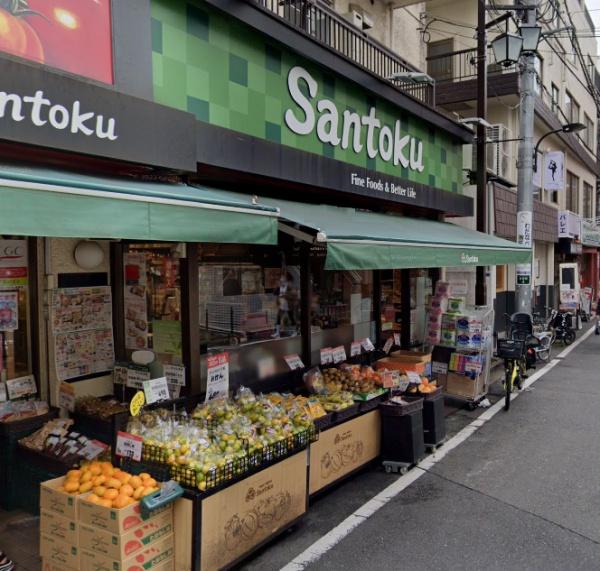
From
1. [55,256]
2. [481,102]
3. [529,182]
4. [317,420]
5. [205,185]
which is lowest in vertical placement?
[317,420]

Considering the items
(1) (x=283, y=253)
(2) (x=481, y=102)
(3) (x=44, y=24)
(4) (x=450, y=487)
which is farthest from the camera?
(2) (x=481, y=102)

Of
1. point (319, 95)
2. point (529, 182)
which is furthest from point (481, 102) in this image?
point (319, 95)

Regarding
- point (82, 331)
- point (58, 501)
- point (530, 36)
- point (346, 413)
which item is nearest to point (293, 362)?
point (346, 413)

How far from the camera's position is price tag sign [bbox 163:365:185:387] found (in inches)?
237

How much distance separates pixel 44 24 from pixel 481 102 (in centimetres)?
953

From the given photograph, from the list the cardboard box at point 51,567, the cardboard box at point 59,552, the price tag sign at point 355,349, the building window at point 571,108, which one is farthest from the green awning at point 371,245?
the building window at point 571,108

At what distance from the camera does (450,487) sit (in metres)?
5.94

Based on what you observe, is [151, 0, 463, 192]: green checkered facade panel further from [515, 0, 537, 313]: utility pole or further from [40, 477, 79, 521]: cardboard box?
[515, 0, 537, 313]: utility pole

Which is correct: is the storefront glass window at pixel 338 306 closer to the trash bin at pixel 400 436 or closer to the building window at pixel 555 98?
the trash bin at pixel 400 436

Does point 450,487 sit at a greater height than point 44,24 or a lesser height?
lesser

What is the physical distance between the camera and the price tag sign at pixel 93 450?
16.5 ft

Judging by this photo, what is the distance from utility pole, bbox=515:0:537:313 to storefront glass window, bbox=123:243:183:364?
8.66m

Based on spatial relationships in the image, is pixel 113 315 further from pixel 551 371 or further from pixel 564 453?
pixel 551 371

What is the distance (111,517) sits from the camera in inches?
145
